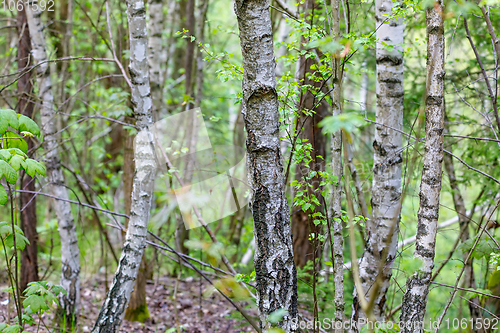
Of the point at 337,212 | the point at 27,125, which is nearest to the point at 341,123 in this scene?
the point at 337,212

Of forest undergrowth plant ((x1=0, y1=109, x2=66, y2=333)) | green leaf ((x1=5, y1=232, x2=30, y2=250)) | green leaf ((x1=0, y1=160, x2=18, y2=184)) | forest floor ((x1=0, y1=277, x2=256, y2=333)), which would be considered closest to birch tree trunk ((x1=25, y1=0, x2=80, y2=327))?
forest floor ((x1=0, y1=277, x2=256, y2=333))

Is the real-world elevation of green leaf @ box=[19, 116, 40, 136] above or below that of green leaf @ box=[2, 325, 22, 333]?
above

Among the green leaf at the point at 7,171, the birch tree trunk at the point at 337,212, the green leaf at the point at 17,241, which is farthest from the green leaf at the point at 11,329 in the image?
the birch tree trunk at the point at 337,212

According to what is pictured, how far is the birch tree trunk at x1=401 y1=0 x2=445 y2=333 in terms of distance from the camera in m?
2.05

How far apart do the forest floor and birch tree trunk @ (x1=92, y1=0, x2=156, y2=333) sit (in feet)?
2.71

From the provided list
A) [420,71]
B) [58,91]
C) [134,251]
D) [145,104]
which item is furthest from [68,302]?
[420,71]

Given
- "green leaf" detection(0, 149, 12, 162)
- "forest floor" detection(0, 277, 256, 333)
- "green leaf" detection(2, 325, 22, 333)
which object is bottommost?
"forest floor" detection(0, 277, 256, 333)

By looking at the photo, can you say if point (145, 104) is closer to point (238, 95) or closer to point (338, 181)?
point (238, 95)

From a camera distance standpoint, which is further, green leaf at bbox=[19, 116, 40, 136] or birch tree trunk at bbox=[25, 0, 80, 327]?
birch tree trunk at bbox=[25, 0, 80, 327]

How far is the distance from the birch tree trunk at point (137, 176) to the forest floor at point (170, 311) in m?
0.83

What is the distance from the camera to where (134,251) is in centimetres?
273

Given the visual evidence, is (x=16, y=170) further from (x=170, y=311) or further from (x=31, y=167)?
(x=170, y=311)

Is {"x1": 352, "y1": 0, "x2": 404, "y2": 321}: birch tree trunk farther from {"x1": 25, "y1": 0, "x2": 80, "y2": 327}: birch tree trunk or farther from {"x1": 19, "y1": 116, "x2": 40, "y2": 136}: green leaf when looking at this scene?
{"x1": 25, "y1": 0, "x2": 80, "y2": 327}: birch tree trunk

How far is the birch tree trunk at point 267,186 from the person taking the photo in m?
1.71
